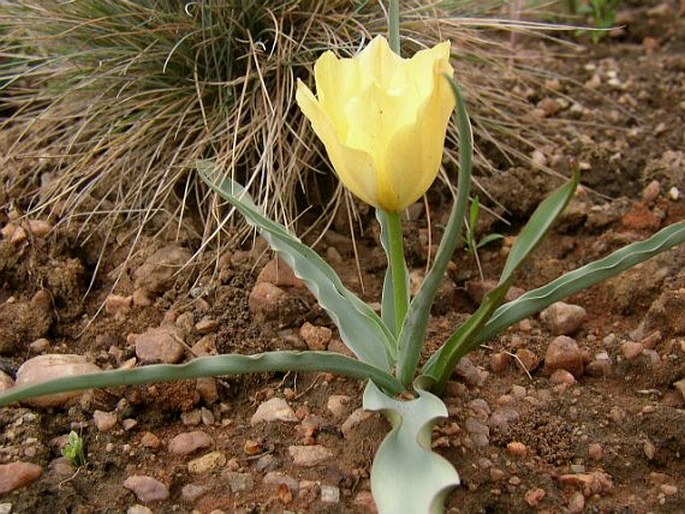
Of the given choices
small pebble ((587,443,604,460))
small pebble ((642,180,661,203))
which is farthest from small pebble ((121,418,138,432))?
small pebble ((642,180,661,203))

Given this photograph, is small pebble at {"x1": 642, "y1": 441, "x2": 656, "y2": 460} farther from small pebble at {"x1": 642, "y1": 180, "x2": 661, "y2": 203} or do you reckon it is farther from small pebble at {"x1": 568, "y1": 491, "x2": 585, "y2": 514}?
small pebble at {"x1": 642, "y1": 180, "x2": 661, "y2": 203}

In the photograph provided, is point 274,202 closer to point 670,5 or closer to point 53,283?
point 53,283

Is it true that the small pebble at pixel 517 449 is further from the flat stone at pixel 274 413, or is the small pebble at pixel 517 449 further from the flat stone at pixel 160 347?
the flat stone at pixel 160 347

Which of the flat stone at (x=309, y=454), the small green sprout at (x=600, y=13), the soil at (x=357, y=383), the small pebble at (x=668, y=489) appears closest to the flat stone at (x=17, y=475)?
the soil at (x=357, y=383)

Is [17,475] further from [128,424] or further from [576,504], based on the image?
[576,504]

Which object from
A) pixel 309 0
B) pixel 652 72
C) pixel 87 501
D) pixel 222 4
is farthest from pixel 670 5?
pixel 87 501
